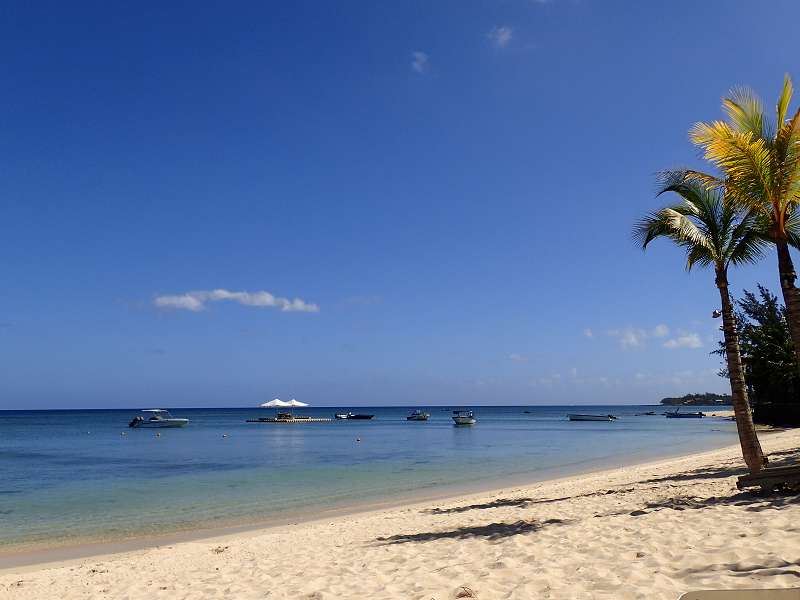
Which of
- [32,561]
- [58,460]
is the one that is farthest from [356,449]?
[32,561]

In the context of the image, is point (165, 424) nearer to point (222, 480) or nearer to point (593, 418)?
point (222, 480)

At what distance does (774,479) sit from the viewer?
9586 millimetres

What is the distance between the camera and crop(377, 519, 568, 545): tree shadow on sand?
955cm

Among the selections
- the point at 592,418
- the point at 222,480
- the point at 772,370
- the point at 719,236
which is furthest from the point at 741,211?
the point at 592,418

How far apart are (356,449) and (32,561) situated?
1351 inches

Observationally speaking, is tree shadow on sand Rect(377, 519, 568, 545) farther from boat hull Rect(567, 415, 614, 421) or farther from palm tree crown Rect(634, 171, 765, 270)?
boat hull Rect(567, 415, 614, 421)

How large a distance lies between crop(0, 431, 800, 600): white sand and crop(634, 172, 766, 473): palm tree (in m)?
2.25

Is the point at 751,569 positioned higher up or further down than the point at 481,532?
higher up

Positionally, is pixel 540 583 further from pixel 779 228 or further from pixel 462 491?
pixel 462 491

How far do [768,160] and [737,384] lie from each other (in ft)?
18.8

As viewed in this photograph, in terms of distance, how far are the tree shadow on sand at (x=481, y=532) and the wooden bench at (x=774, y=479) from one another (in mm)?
3277

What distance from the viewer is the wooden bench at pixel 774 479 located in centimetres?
934

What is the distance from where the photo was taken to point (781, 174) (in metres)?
10.0

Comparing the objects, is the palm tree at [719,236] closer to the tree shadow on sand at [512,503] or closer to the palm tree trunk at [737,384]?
the palm tree trunk at [737,384]
